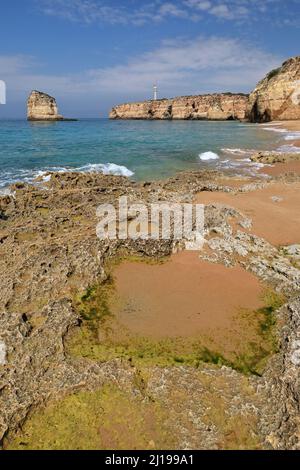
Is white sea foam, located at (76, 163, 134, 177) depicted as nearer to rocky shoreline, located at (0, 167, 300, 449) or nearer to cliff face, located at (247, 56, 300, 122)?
rocky shoreline, located at (0, 167, 300, 449)

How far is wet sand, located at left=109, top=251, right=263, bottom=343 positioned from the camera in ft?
20.6

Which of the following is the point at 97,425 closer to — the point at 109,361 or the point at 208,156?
the point at 109,361

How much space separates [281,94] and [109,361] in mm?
79466

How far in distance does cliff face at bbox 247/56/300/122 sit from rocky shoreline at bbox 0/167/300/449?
72079mm

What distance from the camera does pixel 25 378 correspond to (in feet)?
16.1

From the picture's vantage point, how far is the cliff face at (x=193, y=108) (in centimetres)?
A: 11971

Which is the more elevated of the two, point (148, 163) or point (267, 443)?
point (148, 163)

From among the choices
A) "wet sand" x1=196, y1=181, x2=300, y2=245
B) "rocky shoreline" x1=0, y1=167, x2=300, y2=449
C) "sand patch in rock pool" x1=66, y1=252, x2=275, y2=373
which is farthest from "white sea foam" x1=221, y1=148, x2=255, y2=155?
"sand patch in rock pool" x1=66, y1=252, x2=275, y2=373

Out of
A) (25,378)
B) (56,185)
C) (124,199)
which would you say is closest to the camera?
(25,378)

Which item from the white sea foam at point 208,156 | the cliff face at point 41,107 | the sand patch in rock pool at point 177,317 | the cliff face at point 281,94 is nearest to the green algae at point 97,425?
the sand patch in rock pool at point 177,317

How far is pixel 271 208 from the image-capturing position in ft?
43.6

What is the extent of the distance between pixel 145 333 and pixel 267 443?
8.22 feet
